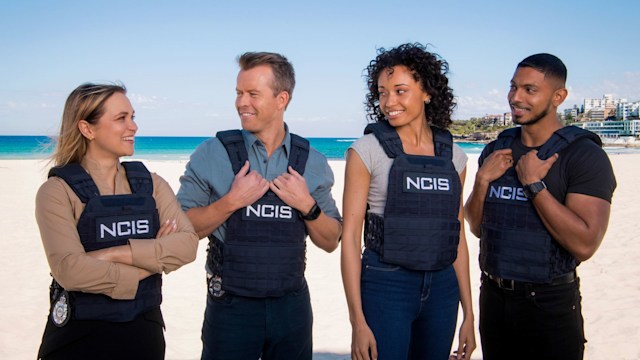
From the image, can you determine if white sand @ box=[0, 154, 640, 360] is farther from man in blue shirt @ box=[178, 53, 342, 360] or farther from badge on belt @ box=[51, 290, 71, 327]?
badge on belt @ box=[51, 290, 71, 327]

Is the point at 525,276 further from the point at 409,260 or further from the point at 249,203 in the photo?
the point at 249,203

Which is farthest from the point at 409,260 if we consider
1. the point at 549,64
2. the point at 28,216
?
the point at 28,216

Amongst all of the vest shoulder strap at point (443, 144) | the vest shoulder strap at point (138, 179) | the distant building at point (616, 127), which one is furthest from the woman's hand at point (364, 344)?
the distant building at point (616, 127)

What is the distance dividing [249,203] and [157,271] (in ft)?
1.89

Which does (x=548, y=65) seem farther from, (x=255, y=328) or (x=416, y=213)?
(x=255, y=328)

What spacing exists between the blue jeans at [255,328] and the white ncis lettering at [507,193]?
137 cm

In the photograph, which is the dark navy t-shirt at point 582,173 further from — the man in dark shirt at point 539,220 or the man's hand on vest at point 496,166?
the man's hand on vest at point 496,166

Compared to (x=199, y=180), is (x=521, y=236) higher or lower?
lower

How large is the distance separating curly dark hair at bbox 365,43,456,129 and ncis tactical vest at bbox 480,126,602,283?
57 centimetres

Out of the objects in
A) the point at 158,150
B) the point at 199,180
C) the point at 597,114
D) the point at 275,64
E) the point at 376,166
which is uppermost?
the point at 597,114

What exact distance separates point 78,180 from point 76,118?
0.36 metres

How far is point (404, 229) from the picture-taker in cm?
281

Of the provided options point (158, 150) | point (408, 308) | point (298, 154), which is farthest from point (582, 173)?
point (158, 150)

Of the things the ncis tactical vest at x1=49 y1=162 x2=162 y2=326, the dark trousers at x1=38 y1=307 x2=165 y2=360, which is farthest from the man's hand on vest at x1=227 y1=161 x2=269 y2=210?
the dark trousers at x1=38 y1=307 x2=165 y2=360
